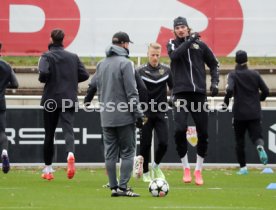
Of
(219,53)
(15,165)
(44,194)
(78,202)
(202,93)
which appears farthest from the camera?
(219,53)

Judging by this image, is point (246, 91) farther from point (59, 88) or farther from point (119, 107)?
point (119, 107)

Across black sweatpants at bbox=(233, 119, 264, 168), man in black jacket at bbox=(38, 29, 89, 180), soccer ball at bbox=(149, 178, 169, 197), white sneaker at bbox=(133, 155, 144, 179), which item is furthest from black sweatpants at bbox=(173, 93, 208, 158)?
black sweatpants at bbox=(233, 119, 264, 168)

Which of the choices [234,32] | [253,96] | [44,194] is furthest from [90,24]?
[44,194]

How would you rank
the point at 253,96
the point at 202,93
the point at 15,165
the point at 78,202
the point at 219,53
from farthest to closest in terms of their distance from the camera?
the point at 219,53 < the point at 15,165 < the point at 253,96 < the point at 202,93 < the point at 78,202

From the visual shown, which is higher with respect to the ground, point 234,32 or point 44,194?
point 234,32

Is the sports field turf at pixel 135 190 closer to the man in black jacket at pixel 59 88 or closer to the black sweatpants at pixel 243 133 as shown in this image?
the black sweatpants at pixel 243 133

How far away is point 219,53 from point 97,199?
31.6 feet

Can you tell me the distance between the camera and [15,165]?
20.6 meters

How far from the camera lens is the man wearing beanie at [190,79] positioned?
15.7 meters

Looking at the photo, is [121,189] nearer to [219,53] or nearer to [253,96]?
[253,96]

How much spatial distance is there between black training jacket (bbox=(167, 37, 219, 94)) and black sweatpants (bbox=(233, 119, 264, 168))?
3113mm

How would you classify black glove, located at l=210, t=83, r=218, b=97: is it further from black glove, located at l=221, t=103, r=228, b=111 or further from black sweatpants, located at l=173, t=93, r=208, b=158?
black glove, located at l=221, t=103, r=228, b=111

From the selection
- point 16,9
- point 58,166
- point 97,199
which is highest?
point 16,9

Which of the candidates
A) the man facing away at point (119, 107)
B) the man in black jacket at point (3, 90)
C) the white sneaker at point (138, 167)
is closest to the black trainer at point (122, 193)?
the man facing away at point (119, 107)
